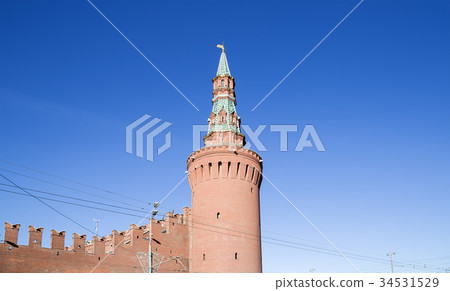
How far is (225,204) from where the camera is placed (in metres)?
33.3

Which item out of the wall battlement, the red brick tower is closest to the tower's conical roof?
the red brick tower

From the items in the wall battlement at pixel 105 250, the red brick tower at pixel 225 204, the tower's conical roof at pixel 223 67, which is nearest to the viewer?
the wall battlement at pixel 105 250

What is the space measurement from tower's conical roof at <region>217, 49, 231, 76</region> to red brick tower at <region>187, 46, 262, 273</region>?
5.20 m

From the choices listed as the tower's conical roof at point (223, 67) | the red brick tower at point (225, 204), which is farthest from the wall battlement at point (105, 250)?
the tower's conical roof at point (223, 67)

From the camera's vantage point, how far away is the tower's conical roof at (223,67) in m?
40.1

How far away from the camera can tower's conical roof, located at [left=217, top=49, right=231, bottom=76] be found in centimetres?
4007

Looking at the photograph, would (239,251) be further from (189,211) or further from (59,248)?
(59,248)

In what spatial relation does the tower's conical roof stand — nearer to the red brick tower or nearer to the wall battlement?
the red brick tower

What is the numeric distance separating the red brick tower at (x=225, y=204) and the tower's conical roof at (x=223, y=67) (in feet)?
17.1

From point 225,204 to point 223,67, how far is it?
1333 cm

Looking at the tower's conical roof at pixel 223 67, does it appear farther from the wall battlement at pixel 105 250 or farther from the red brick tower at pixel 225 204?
the wall battlement at pixel 105 250

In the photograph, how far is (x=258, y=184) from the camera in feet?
119
